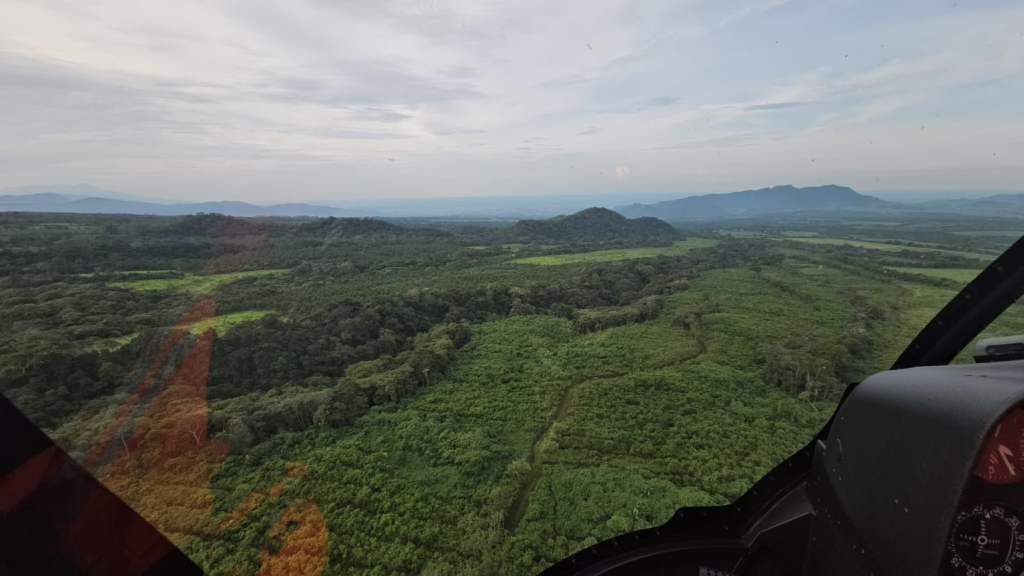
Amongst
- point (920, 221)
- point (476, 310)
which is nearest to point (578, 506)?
point (476, 310)

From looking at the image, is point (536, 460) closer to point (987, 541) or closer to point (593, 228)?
point (987, 541)

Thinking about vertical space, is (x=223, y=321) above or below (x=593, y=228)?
below

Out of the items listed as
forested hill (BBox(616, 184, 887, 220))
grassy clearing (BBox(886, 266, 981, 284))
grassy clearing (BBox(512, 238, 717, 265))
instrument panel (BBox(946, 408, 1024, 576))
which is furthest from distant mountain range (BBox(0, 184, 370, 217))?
forested hill (BBox(616, 184, 887, 220))

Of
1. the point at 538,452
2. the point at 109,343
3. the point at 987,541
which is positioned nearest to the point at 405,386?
the point at 538,452

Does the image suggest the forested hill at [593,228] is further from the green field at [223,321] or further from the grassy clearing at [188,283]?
the green field at [223,321]

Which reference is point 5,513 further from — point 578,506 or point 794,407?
point 794,407

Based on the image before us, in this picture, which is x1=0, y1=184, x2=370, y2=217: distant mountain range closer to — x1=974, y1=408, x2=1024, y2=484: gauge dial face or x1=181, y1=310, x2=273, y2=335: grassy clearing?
x1=181, y1=310, x2=273, y2=335: grassy clearing
